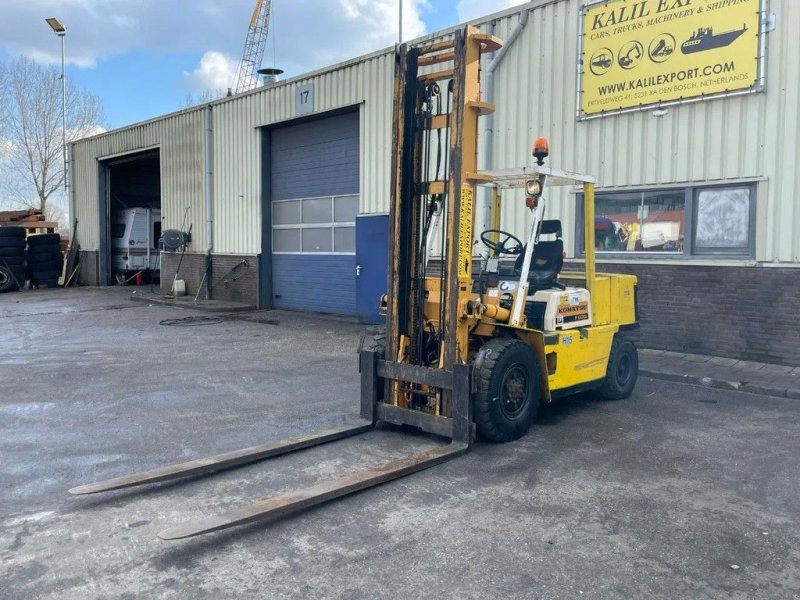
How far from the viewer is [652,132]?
1123cm

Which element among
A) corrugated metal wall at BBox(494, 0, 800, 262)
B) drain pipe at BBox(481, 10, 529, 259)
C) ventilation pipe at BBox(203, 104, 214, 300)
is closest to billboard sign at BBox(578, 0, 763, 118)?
corrugated metal wall at BBox(494, 0, 800, 262)

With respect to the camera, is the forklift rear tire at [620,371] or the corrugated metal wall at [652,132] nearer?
the forklift rear tire at [620,371]

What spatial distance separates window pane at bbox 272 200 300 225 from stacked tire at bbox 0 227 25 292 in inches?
482

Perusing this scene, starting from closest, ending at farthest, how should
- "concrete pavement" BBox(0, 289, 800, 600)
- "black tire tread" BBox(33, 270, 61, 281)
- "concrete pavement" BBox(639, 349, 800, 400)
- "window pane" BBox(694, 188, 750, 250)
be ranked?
"concrete pavement" BBox(0, 289, 800, 600), "concrete pavement" BBox(639, 349, 800, 400), "window pane" BBox(694, 188, 750, 250), "black tire tread" BBox(33, 270, 61, 281)

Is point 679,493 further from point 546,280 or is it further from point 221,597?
point 221,597

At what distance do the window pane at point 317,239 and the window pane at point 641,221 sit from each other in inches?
302

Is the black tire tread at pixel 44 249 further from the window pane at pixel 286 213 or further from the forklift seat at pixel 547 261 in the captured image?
the forklift seat at pixel 547 261

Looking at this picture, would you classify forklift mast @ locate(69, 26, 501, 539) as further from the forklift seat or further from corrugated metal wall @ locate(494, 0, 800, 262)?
corrugated metal wall @ locate(494, 0, 800, 262)

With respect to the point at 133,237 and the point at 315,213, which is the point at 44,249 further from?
the point at 315,213

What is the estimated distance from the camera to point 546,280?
23.5 feet

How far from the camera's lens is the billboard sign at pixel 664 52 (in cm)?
1015

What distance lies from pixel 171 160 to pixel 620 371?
18630 mm

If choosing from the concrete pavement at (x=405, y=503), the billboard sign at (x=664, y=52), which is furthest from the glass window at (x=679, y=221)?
the concrete pavement at (x=405, y=503)

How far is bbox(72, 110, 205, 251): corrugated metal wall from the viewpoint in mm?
21828
